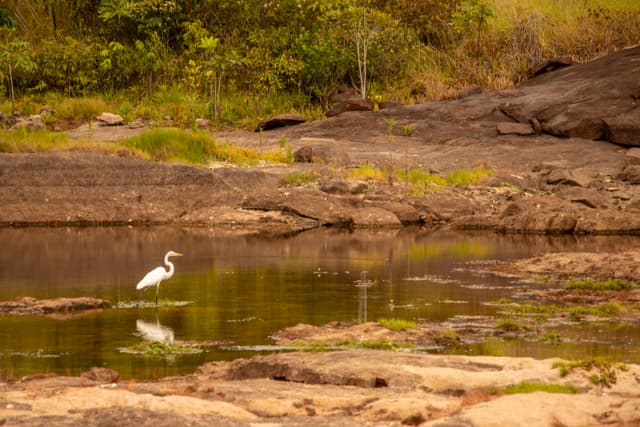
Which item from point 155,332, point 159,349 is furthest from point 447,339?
point 155,332

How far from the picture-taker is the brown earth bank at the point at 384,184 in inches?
1110

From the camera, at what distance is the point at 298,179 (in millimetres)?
30250

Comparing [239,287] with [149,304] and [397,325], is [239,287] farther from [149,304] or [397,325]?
[397,325]

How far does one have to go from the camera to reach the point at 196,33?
41.0m

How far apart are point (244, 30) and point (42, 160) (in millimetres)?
15330

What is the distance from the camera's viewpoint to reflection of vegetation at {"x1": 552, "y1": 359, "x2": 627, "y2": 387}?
31.8 ft

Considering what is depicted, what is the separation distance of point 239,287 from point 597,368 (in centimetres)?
905

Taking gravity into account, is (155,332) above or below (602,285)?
below

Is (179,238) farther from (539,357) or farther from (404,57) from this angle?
(404,57)

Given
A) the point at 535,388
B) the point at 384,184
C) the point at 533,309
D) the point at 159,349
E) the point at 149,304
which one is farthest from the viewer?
the point at 384,184

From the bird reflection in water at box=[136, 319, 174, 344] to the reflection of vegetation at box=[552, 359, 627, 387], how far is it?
493 cm

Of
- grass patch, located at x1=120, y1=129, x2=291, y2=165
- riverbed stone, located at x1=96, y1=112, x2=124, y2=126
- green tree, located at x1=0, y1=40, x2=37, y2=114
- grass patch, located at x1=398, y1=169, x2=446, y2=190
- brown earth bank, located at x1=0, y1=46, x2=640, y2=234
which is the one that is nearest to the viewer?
brown earth bank, located at x1=0, y1=46, x2=640, y2=234

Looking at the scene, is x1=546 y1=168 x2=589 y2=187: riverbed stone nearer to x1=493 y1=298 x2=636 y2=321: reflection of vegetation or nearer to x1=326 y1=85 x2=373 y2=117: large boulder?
x1=326 y1=85 x2=373 y2=117: large boulder

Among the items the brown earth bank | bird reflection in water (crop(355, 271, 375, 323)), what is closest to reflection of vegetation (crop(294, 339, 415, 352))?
bird reflection in water (crop(355, 271, 375, 323))
